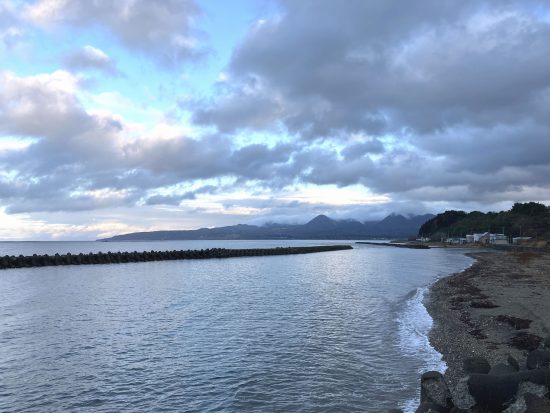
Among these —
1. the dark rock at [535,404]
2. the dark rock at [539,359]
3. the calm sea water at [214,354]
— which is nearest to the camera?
the dark rock at [535,404]

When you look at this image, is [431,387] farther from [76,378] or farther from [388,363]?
[76,378]

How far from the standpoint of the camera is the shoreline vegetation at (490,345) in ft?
29.0

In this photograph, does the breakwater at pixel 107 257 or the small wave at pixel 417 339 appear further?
the breakwater at pixel 107 257

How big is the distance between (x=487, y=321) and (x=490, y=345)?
202 inches

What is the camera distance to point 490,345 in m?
16.2

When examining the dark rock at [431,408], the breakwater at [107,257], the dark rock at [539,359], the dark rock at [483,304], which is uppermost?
the breakwater at [107,257]

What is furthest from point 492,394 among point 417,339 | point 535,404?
point 417,339

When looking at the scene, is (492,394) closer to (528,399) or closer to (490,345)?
(528,399)

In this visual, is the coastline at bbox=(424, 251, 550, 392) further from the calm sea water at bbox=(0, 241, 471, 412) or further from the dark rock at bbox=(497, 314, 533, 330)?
the calm sea water at bbox=(0, 241, 471, 412)

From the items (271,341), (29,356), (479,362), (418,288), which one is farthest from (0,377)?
(418,288)

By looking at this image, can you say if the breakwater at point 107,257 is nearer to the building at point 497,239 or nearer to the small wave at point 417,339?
the small wave at point 417,339

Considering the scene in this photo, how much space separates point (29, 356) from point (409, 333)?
15.3m

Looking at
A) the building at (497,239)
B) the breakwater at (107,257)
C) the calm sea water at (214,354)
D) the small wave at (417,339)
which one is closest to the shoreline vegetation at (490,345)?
the small wave at (417,339)

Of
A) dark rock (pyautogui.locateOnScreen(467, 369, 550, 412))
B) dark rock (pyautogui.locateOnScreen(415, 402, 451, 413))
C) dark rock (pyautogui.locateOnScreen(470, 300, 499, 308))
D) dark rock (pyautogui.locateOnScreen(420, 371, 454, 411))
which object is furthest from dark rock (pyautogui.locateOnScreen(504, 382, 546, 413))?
dark rock (pyautogui.locateOnScreen(470, 300, 499, 308))
